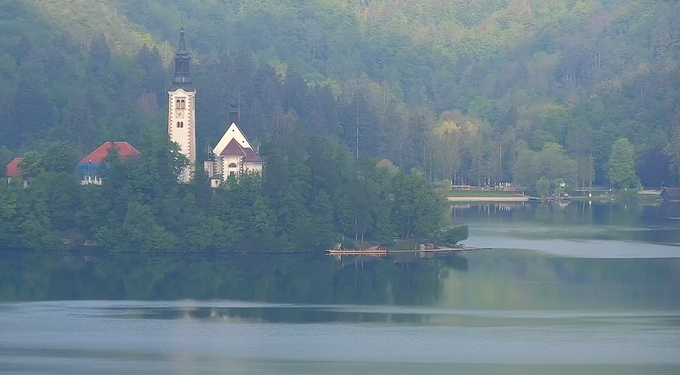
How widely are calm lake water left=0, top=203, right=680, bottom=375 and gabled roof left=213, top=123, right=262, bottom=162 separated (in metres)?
7.11

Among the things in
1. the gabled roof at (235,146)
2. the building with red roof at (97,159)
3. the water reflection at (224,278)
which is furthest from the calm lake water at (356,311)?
the gabled roof at (235,146)

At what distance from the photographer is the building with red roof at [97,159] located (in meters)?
73.6

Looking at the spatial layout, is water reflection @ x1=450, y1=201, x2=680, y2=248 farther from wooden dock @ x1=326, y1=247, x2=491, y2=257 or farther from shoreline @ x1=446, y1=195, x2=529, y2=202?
shoreline @ x1=446, y1=195, x2=529, y2=202

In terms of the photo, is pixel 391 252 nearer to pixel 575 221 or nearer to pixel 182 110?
pixel 182 110

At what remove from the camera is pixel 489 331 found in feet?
170

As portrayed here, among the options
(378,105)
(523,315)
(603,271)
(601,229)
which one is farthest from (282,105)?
(523,315)

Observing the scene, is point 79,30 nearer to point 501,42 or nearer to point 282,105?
point 282,105

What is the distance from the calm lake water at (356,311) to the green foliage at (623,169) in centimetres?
3160

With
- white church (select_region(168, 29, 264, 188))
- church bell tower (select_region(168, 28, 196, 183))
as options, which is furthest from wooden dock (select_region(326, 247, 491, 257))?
church bell tower (select_region(168, 28, 196, 183))

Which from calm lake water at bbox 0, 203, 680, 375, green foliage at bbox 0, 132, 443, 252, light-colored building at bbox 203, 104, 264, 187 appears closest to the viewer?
calm lake water at bbox 0, 203, 680, 375

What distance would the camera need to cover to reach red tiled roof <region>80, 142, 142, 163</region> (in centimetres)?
7456

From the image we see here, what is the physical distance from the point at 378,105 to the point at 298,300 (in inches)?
2397

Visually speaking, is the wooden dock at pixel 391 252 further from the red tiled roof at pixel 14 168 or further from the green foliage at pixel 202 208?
the red tiled roof at pixel 14 168

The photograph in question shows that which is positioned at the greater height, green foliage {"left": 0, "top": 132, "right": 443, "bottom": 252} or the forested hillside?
Answer: the forested hillside
